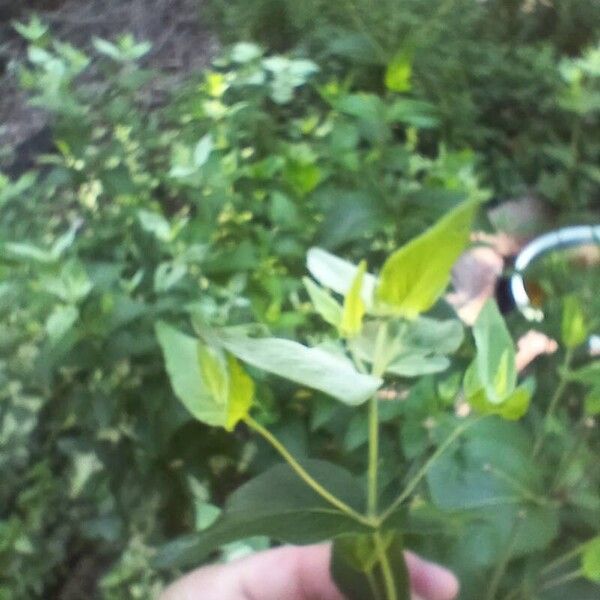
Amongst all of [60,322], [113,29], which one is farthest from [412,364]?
[113,29]

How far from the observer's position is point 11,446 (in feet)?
2.35

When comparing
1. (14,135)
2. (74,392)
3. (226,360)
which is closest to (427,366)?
(226,360)

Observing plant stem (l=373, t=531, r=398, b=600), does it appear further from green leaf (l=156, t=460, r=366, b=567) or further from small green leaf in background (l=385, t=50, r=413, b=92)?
small green leaf in background (l=385, t=50, r=413, b=92)

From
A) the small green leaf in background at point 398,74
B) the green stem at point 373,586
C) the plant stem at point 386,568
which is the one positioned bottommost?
the small green leaf in background at point 398,74

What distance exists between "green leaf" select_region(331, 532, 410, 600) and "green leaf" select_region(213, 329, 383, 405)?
9cm

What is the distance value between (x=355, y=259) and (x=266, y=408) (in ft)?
0.54

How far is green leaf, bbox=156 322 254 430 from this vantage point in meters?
0.26

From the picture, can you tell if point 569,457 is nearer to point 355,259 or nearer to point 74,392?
point 355,259

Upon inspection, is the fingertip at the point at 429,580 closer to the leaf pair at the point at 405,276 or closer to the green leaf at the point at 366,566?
the green leaf at the point at 366,566

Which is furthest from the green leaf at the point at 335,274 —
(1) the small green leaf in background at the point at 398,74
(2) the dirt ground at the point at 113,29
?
(2) the dirt ground at the point at 113,29

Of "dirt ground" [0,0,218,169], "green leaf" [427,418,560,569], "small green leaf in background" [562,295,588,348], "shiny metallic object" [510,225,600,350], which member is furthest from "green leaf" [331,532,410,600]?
"dirt ground" [0,0,218,169]

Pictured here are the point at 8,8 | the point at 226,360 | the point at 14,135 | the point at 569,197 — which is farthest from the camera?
the point at 8,8

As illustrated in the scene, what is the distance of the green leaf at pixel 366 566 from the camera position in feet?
1.00

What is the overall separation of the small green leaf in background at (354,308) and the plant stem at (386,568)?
8 centimetres
